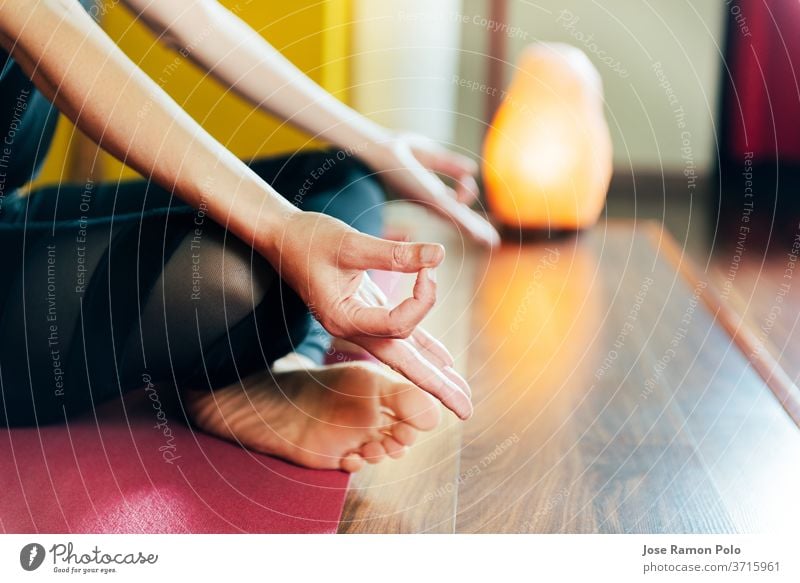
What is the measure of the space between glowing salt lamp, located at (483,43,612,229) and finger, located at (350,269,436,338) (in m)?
0.71

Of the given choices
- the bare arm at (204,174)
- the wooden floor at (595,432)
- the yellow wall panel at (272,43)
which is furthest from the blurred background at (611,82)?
the wooden floor at (595,432)

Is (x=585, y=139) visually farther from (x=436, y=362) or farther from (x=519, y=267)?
(x=436, y=362)

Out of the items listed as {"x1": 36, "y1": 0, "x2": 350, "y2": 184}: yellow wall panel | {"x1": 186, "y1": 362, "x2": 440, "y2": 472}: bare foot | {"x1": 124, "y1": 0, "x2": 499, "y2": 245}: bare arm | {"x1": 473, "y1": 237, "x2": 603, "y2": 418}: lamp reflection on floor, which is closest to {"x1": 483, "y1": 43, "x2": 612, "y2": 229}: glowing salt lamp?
{"x1": 473, "y1": 237, "x2": 603, "y2": 418}: lamp reflection on floor

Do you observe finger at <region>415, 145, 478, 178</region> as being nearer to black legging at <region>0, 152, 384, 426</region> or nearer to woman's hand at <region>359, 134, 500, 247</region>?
woman's hand at <region>359, 134, 500, 247</region>

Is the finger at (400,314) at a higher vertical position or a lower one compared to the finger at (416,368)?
higher

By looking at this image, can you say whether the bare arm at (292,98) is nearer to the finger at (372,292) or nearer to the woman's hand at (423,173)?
the woman's hand at (423,173)

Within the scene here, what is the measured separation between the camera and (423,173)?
0.68 meters

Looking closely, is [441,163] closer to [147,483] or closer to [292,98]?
[292,98]

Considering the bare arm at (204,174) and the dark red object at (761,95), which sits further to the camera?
the dark red object at (761,95)

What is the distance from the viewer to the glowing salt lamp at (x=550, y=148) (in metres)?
1.16

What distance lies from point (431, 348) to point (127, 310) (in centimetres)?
19

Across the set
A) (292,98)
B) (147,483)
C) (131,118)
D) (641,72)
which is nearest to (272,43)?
(292,98)
